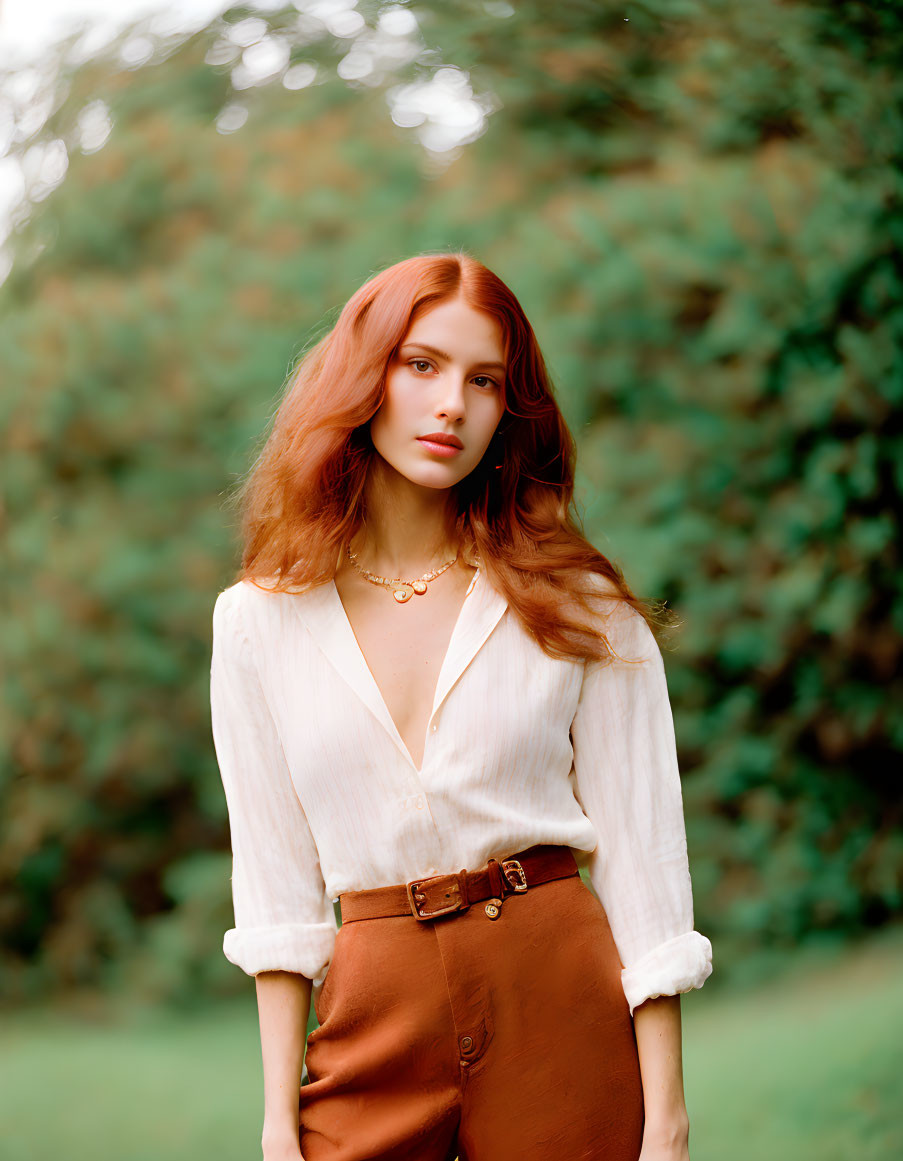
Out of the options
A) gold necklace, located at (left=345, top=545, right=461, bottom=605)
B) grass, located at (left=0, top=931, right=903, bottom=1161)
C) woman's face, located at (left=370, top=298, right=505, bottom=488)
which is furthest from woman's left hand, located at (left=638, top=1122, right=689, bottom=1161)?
grass, located at (left=0, top=931, right=903, bottom=1161)

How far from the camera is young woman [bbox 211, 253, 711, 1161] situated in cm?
148

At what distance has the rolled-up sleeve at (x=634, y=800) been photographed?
1577mm

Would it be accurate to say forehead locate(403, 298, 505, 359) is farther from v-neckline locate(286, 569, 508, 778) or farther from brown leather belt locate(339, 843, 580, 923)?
brown leather belt locate(339, 843, 580, 923)

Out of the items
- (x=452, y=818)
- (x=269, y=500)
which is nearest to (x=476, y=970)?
(x=452, y=818)

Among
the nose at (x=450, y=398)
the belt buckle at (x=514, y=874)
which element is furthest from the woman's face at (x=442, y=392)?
the belt buckle at (x=514, y=874)

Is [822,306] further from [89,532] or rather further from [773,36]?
[89,532]

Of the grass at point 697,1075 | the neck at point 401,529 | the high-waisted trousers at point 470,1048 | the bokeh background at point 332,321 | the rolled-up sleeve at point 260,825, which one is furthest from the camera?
the bokeh background at point 332,321

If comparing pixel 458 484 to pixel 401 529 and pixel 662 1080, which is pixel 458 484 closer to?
pixel 401 529

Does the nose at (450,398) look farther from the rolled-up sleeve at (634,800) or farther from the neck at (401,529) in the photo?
the rolled-up sleeve at (634,800)

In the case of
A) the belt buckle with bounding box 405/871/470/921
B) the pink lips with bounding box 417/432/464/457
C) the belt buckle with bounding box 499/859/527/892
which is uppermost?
the pink lips with bounding box 417/432/464/457

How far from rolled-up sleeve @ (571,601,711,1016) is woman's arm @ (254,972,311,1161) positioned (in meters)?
0.42

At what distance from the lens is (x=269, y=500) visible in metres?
1.73

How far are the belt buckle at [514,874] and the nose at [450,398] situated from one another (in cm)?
56

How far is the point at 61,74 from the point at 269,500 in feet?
8.52
